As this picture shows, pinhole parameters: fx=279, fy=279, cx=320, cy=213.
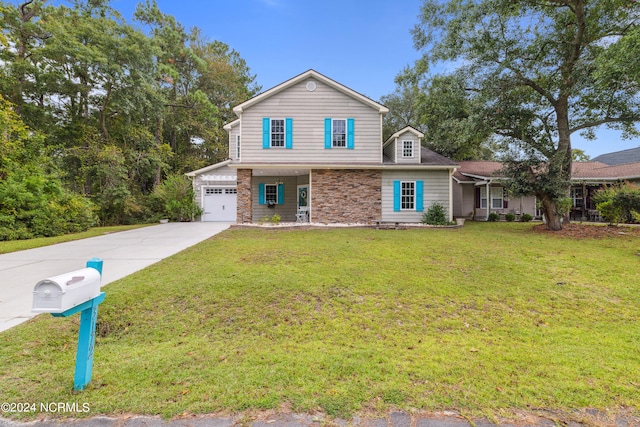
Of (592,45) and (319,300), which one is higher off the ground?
(592,45)

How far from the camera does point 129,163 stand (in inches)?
777

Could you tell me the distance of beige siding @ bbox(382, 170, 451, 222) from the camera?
550 inches

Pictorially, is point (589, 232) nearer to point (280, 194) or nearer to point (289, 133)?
point (289, 133)

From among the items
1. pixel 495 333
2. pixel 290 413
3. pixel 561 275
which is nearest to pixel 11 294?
pixel 290 413

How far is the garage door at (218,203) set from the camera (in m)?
18.0

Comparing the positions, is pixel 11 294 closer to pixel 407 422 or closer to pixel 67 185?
pixel 407 422

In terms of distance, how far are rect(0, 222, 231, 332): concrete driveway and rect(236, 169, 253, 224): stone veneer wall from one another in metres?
3.89

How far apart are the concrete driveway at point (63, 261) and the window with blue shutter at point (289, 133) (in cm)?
640

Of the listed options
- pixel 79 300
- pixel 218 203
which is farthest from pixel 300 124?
pixel 79 300

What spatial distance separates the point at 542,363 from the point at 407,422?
186 cm

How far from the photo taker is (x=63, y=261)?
6.97m

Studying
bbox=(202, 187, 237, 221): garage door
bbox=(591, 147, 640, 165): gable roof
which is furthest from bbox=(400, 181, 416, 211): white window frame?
bbox=(591, 147, 640, 165): gable roof

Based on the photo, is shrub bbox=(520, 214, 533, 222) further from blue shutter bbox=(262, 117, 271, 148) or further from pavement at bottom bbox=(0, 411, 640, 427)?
pavement at bottom bbox=(0, 411, 640, 427)

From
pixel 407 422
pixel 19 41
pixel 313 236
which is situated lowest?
pixel 407 422
